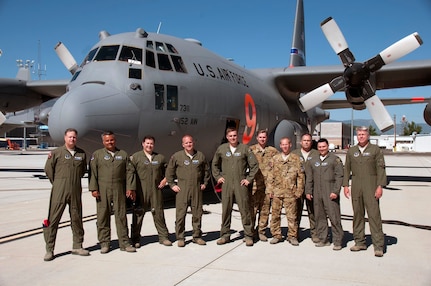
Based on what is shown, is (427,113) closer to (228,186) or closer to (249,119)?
(249,119)

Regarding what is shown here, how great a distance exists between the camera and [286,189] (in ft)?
22.8

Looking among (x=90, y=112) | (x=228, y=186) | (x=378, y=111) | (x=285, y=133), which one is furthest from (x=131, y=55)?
(x=378, y=111)

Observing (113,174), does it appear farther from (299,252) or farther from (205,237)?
(299,252)

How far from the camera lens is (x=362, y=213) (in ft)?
21.1

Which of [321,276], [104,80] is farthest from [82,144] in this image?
[321,276]

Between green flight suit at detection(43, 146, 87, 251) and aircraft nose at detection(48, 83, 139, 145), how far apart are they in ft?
5.73

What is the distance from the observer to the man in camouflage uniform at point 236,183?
6.85m

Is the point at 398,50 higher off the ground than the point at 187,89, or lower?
higher

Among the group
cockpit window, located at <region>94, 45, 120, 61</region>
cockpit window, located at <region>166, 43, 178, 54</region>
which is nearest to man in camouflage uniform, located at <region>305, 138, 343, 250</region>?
cockpit window, located at <region>166, 43, 178, 54</region>

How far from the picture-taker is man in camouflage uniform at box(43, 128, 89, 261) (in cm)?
598

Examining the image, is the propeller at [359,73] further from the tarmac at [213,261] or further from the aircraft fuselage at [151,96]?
the tarmac at [213,261]

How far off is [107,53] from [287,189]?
17.1 feet

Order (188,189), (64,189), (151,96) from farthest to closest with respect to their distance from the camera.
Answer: (151,96) < (188,189) < (64,189)

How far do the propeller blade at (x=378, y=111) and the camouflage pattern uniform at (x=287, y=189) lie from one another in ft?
22.9
